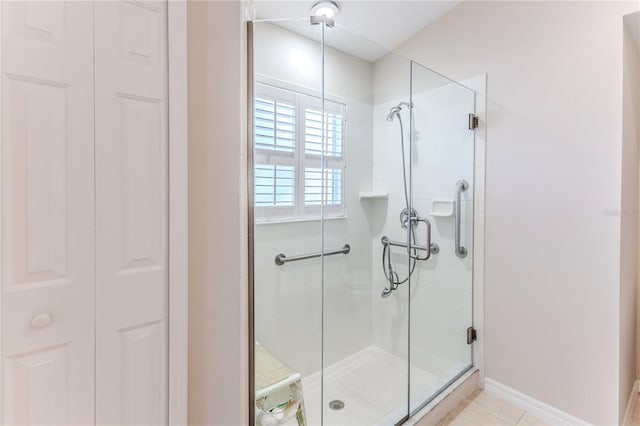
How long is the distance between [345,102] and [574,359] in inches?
77.6

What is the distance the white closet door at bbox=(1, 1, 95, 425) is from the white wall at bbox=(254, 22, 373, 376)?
2.86ft

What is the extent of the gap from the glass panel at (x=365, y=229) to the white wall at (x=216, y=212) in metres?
0.98

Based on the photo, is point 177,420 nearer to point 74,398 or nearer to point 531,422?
point 74,398

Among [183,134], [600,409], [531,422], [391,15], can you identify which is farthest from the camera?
[391,15]

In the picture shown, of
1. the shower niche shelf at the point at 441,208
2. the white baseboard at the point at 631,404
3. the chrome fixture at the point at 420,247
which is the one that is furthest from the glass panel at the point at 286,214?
the white baseboard at the point at 631,404

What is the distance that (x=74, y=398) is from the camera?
801 millimetres

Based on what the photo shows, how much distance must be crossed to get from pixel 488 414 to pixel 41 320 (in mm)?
2101

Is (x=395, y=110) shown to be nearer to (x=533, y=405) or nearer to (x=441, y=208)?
(x=441, y=208)

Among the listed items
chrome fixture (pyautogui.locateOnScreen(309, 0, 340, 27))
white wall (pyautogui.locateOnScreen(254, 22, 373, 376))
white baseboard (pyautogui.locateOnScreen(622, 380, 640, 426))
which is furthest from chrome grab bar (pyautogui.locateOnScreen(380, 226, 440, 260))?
chrome fixture (pyautogui.locateOnScreen(309, 0, 340, 27))

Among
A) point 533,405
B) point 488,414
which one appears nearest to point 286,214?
point 488,414

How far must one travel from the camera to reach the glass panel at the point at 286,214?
170 cm

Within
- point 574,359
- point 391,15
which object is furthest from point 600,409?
point 391,15

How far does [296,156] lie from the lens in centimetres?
185

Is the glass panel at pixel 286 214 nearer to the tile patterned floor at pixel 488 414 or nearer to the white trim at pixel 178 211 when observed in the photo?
the white trim at pixel 178 211
